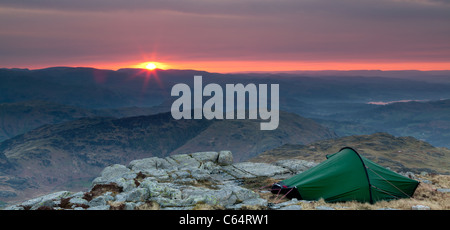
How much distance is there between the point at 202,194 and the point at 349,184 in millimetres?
10710

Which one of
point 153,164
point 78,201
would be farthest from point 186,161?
point 78,201

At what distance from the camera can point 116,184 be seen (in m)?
26.0

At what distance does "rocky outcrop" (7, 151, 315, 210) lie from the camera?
1983 centimetres

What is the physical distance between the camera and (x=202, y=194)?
70.3ft

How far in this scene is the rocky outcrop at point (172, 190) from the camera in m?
19.8

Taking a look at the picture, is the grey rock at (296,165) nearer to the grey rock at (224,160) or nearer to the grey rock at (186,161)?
the grey rock at (224,160)

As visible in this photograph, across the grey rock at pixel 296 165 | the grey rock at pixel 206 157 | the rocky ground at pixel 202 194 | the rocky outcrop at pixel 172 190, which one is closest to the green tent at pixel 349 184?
the rocky ground at pixel 202 194

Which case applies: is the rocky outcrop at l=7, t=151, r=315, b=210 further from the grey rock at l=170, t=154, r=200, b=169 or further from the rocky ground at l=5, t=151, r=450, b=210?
the grey rock at l=170, t=154, r=200, b=169

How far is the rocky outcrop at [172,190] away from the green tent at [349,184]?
3984 mm

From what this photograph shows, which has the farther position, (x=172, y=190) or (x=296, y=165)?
(x=296, y=165)

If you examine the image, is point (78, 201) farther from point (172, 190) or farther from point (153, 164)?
point (153, 164)
